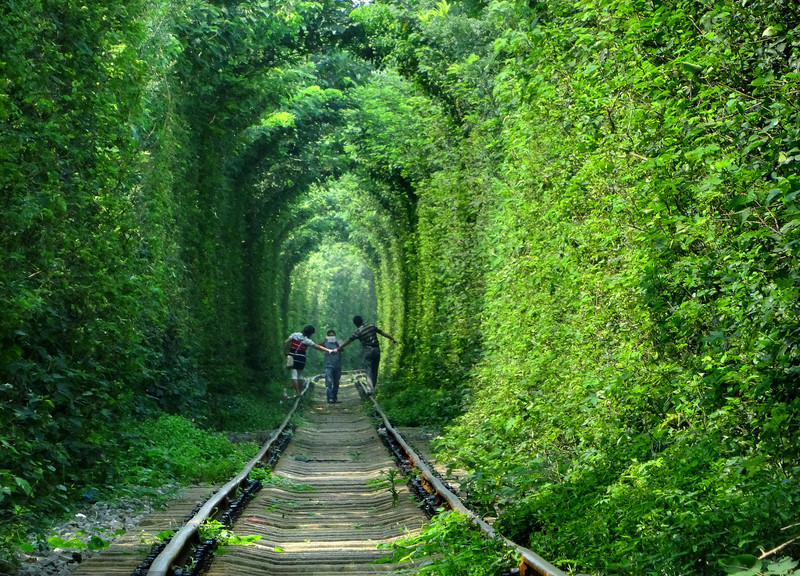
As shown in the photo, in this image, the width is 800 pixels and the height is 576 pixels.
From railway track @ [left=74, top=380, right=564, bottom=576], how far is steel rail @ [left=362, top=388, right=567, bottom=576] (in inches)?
0.4

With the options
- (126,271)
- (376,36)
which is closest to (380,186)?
(376,36)

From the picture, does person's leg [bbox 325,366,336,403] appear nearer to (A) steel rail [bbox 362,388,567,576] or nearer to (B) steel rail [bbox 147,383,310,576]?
(A) steel rail [bbox 362,388,567,576]

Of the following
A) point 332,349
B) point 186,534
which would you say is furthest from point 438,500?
point 332,349

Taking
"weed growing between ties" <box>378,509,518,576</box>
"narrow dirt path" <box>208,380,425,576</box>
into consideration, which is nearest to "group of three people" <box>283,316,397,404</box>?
"narrow dirt path" <box>208,380,425,576</box>

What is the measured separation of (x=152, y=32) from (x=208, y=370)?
8.44 metres

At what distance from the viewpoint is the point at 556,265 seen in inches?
397

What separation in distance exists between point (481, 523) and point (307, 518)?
9.28 feet

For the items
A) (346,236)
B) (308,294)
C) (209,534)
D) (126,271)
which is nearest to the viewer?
(209,534)

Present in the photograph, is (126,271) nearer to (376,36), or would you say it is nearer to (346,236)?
(376,36)

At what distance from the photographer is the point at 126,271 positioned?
1059cm

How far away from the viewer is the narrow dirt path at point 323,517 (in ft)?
21.6

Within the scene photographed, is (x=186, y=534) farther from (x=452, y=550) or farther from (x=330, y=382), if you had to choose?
(x=330, y=382)

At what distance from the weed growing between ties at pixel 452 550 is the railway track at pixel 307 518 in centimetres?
11

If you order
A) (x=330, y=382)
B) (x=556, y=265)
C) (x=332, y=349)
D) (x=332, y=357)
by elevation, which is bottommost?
(x=330, y=382)
